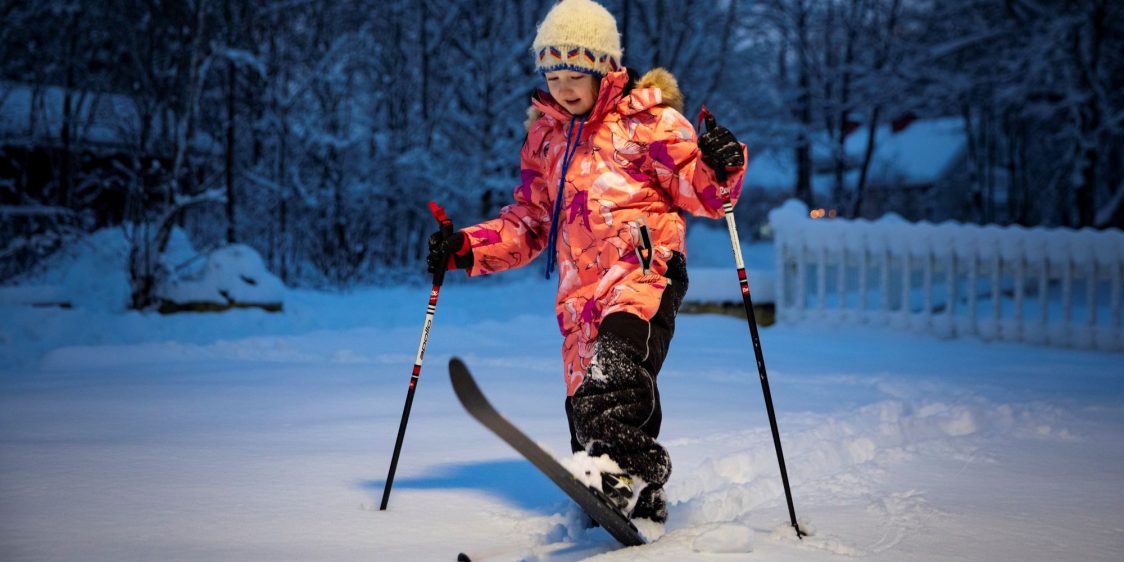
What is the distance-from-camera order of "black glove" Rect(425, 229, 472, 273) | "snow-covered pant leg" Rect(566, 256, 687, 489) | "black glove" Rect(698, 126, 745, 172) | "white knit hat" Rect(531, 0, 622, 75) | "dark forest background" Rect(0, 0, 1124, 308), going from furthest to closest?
1. "dark forest background" Rect(0, 0, 1124, 308)
2. "black glove" Rect(425, 229, 472, 273)
3. "white knit hat" Rect(531, 0, 622, 75)
4. "black glove" Rect(698, 126, 745, 172)
5. "snow-covered pant leg" Rect(566, 256, 687, 489)

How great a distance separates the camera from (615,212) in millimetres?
3230

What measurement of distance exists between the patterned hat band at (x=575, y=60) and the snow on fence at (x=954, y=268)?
681 cm

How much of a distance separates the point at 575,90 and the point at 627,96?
176 mm

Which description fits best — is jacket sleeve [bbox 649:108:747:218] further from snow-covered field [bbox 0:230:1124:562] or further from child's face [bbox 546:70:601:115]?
snow-covered field [bbox 0:230:1124:562]

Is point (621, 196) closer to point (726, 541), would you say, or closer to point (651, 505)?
point (651, 505)

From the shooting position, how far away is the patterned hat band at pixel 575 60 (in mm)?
3277

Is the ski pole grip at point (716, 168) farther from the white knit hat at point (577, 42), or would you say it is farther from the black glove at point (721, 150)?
Answer: the white knit hat at point (577, 42)

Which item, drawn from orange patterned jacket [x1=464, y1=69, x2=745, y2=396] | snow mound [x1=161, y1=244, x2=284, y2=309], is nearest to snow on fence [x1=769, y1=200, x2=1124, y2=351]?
snow mound [x1=161, y1=244, x2=284, y2=309]

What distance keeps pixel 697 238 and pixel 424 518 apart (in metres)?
25.4

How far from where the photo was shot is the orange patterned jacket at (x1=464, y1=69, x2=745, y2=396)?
318cm

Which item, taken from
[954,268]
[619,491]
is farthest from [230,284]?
[619,491]

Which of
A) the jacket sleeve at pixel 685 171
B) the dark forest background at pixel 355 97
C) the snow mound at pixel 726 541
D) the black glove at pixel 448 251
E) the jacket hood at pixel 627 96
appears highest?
the dark forest background at pixel 355 97

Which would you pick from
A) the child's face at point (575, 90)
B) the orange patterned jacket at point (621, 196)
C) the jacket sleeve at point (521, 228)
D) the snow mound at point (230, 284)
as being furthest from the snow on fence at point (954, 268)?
the child's face at point (575, 90)

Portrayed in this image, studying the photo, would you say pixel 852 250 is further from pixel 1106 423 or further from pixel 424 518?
pixel 424 518
